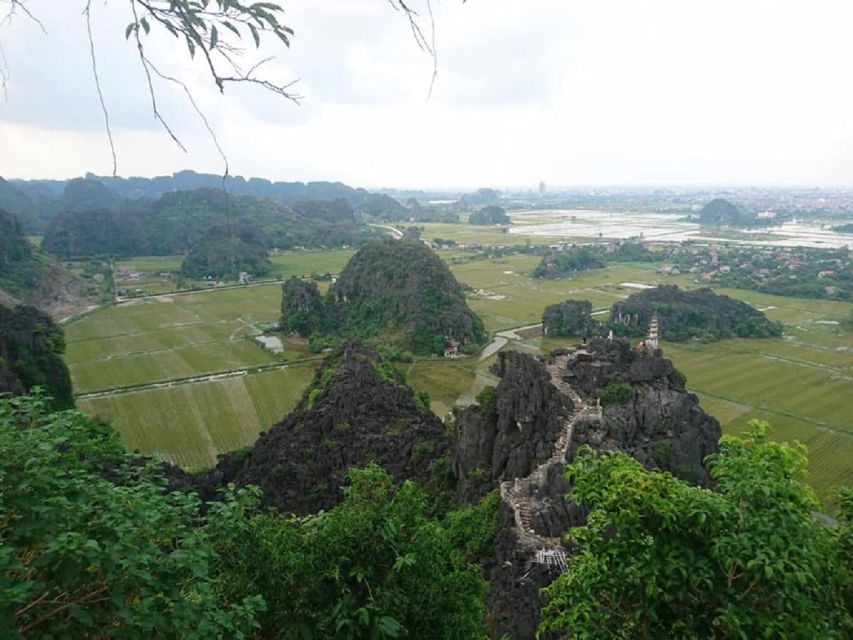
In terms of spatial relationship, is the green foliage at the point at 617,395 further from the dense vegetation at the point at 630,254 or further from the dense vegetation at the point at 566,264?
the dense vegetation at the point at 630,254

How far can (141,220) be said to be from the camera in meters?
115

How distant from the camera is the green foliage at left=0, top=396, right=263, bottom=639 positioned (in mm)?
3865

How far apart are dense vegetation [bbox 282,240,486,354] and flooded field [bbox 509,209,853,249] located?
8311 centimetres

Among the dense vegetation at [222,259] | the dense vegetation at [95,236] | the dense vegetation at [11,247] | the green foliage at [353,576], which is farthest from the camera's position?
the dense vegetation at [95,236]

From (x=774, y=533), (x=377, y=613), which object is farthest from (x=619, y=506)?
(x=377, y=613)

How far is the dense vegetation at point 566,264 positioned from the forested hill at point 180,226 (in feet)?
163

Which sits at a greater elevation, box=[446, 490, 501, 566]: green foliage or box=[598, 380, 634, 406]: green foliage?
box=[598, 380, 634, 406]: green foliage

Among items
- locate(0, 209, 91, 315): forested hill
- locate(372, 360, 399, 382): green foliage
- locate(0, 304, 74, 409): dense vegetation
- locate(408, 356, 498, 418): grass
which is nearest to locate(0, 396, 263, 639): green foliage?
locate(372, 360, 399, 382): green foliage

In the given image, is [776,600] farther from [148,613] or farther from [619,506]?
[148,613]

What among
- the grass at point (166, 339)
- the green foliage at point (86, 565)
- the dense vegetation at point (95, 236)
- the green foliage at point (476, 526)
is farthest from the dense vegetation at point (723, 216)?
the green foliage at point (86, 565)

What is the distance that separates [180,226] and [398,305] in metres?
79.8

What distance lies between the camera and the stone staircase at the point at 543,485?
13.9 meters

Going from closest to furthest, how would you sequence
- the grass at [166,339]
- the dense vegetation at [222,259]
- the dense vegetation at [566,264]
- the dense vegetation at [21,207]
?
1. the grass at [166,339]
2. the dense vegetation at [222,259]
3. the dense vegetation at [566,264]
4. the dense vegetation at [21,207]

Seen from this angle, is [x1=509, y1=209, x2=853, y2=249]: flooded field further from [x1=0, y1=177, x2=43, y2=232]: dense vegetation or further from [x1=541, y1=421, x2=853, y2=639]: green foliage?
[x1=541, y1=421, x2=853, y2=639]: green foliage
